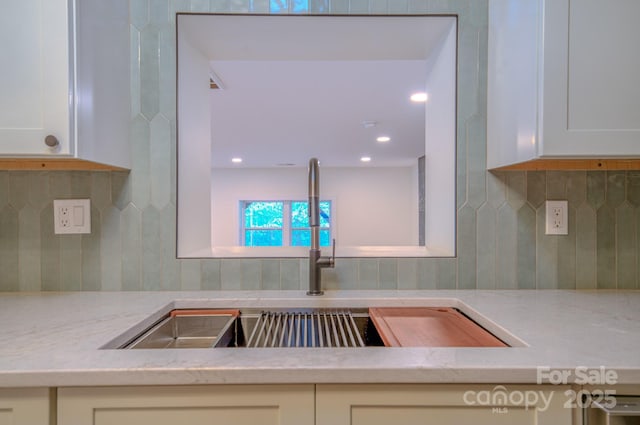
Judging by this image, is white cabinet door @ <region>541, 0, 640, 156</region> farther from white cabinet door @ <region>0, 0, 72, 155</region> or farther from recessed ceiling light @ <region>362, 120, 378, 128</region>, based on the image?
recessed ceiling light @ <region>362, 120, 378, 128</region>

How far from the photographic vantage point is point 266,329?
41.3 inches

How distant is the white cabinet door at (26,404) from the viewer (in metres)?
0.63

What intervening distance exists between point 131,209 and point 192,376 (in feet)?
2.70

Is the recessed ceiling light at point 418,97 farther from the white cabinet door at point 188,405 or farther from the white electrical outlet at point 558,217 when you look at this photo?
the white cabinet door at point 188,405

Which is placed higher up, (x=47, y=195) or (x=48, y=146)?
(x=48, y=146)

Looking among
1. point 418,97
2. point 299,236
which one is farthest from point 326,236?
point 418,97

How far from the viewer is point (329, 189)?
7250mm

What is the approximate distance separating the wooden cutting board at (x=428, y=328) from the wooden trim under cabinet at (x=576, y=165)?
0.54 m

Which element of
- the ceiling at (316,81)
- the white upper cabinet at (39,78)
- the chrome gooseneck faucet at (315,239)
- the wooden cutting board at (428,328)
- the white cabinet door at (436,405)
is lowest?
the white cabinet door at (436,405)

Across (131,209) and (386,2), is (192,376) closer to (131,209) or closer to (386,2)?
(131,209)

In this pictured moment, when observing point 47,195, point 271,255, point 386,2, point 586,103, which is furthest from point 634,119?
point 47,195

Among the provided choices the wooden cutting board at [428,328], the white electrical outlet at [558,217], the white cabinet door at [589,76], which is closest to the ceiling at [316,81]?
the white cabinet door at [589,76]

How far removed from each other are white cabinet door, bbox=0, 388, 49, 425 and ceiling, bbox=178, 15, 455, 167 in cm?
122

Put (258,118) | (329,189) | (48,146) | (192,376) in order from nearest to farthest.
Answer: (192,376) < (48,146) < (258,118) < (329,189)
